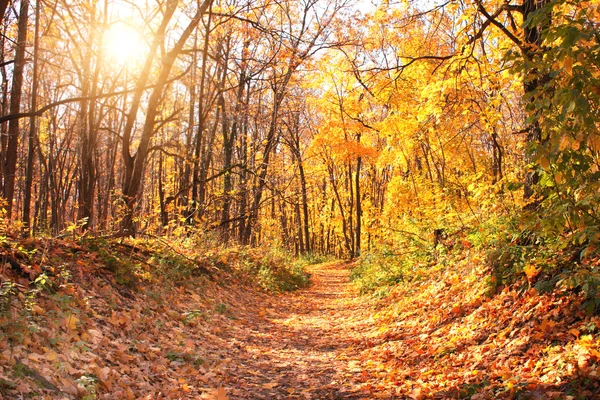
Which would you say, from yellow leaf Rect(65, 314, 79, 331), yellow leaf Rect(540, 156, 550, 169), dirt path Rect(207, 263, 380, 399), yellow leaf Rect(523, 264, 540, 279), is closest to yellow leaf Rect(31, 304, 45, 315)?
yellow leaf Rect(65, 314, 79, 331)

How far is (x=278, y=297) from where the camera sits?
39.7ft

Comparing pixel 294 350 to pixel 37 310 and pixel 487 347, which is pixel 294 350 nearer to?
pixel 487 347

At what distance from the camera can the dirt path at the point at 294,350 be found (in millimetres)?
4671

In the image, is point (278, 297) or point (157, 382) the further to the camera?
point (278, 297)

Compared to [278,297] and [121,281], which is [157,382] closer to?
[121,281]

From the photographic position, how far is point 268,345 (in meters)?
6.70

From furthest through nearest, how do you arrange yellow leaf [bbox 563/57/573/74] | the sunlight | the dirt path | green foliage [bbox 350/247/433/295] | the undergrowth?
the sunlight < green foliage [bbox 350/247/433/295] < the dirt path < the undergrowth < yellow leaf [bbox 563/57/573/74]

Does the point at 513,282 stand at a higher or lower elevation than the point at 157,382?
higher

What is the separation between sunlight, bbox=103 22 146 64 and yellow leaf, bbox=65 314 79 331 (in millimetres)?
8168

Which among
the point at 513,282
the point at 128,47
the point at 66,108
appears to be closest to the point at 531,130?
the point at 513,282

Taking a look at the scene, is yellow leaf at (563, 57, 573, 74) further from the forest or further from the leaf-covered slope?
the leaf-covered slope

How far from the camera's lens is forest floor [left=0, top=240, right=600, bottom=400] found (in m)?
3.51

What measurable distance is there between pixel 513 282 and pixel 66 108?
1848cm

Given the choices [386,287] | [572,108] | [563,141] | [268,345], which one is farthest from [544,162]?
[386,287]
